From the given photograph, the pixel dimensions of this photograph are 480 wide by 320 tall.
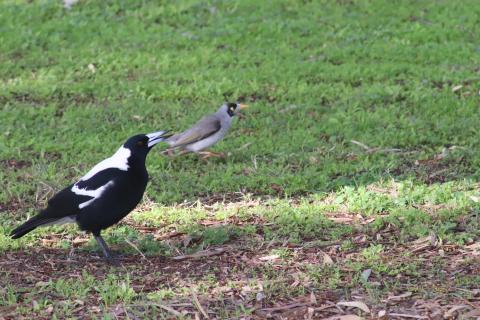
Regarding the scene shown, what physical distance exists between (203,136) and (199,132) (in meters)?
0.07

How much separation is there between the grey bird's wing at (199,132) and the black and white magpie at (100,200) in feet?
8.24

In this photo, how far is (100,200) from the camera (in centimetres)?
616

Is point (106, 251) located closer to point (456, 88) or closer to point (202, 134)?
point (202, 134)

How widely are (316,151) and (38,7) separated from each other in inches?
246

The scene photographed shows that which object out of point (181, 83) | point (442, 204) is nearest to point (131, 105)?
point (181, 83)

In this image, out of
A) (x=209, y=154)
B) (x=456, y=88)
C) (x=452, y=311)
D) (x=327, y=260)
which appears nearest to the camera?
(x=452, y=311)

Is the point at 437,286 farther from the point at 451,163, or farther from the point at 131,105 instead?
the point at 131,105

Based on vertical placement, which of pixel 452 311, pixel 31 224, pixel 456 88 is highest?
pixel 31 224

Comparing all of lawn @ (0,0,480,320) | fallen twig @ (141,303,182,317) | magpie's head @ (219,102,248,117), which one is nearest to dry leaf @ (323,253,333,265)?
lawn @ (0,0,480,320)

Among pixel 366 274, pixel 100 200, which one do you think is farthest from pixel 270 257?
pixel 100 200

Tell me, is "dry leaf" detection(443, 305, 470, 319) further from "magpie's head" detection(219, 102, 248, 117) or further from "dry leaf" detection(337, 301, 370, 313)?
"magpie's head" detection(219, 102, 248, 117)

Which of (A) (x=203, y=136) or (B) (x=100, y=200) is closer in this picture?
(B) (x=100, y=200)

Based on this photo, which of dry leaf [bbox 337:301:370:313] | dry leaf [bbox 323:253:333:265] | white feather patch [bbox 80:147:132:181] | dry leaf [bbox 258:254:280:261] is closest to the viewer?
dry leaf [bbox 337:301:370:313]

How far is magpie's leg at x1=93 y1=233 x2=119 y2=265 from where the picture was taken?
616 centimetres
